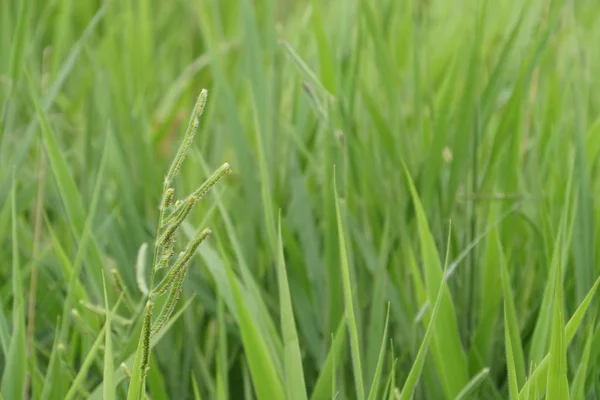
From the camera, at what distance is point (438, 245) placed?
3.12 ft

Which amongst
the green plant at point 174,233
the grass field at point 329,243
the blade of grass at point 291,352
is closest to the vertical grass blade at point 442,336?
the grass field at point 329,243

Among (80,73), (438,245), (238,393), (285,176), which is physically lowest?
(238,393)

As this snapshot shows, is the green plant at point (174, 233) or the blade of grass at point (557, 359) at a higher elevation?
the green plant at point (174, 233)

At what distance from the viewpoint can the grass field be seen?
77cm

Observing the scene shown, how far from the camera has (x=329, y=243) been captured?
0.93 meters

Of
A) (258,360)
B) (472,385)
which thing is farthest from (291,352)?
(472,385)

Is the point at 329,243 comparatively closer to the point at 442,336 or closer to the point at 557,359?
the point at 442,336

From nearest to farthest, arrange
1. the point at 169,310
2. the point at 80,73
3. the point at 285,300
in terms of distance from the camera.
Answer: the point at 169,310, the point at 285,300, the point at 80,73

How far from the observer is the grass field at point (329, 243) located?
0.77m

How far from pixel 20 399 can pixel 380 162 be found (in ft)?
1.62

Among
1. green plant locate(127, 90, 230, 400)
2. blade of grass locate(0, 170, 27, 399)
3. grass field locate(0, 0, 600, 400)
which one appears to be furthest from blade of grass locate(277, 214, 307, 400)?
blade of grass locate(0, 170, 27, 399)

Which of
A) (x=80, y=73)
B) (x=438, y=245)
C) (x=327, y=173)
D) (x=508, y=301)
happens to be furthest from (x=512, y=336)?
(x=80, y=73)

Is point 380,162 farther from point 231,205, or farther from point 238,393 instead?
point 238,393

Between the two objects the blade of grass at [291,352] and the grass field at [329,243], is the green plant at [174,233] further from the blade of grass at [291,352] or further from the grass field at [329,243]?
the blade of grass at [291,352]
